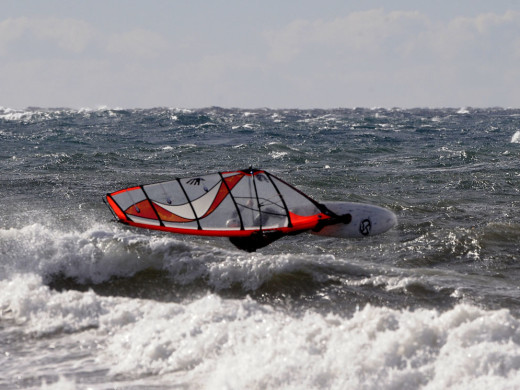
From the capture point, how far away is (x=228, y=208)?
13156 millimetres

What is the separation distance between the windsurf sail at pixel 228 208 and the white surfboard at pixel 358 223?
0.18 meters

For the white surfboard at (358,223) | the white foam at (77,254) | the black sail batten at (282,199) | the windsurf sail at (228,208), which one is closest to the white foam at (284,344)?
the white foam at (77,254)

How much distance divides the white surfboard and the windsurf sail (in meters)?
0.18

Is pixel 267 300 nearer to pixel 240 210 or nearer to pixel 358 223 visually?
pixel 240 210

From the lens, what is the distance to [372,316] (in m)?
8.61

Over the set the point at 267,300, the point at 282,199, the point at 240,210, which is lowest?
the point at 267,300

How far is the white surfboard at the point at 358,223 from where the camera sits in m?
13.4

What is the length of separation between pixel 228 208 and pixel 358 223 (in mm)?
2859

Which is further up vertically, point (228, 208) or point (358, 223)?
point (228, 208)

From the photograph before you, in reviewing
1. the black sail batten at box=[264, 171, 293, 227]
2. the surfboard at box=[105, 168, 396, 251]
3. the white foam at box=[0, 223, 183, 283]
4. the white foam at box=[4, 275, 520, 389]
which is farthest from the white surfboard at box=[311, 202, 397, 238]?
the white foam at box=[4, 275, 520, 389]

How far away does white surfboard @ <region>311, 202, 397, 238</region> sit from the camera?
1342cm

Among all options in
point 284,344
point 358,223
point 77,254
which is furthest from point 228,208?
point 284,344

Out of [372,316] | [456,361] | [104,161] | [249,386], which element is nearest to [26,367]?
[249,386]

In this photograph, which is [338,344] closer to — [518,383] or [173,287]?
[518,383]
